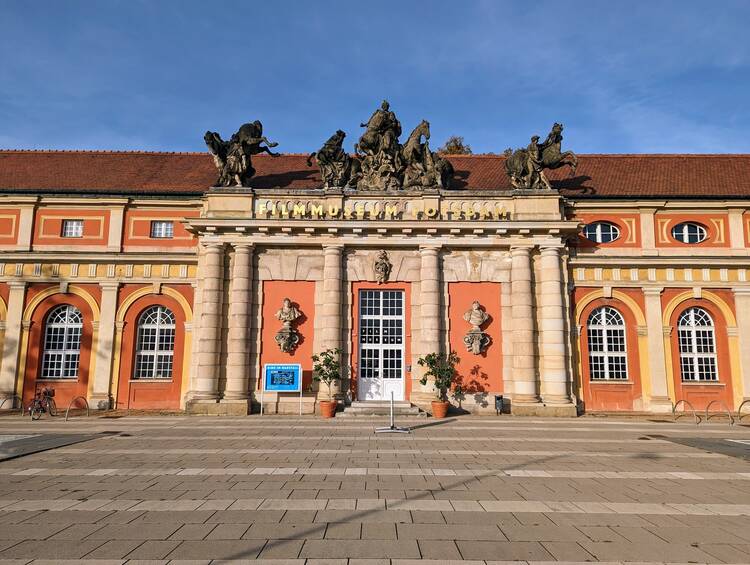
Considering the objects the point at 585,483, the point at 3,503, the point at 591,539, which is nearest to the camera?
the point at 591,539

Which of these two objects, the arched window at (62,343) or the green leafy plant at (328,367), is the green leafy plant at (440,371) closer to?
the green leafy plant at (328,367)

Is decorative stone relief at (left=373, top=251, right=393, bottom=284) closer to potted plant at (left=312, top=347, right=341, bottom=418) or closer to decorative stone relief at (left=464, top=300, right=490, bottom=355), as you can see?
potted plant at (left=312, top=347, right=341, bottom=418)

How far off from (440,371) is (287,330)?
245 inches

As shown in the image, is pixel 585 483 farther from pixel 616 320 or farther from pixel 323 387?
pixel 616 320

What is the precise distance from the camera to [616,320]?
→ 22500mm

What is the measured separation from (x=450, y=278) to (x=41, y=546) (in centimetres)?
1768

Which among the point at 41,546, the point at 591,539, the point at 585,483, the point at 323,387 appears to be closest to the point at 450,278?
the point at 323,387

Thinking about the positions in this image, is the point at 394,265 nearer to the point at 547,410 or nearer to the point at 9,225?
the point at 547,410

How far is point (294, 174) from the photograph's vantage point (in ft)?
84.8

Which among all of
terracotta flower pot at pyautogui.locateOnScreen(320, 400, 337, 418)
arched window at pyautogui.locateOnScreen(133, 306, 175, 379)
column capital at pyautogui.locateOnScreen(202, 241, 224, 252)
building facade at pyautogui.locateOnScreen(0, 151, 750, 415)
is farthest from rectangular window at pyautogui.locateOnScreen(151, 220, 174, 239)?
terracotta flower pot at pyautogui.locateOnScreen(320, 400, 337, 418)

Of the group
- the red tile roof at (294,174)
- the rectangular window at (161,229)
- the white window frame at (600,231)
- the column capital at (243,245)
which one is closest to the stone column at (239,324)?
the column capital at (243,245)

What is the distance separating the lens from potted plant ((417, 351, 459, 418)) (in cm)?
1945

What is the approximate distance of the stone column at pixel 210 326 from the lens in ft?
66.2

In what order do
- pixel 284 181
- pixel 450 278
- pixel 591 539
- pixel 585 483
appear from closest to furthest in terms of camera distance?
pixel 591 539 → pixel 585 483 → pixel 450 278 → pixel 284 181
